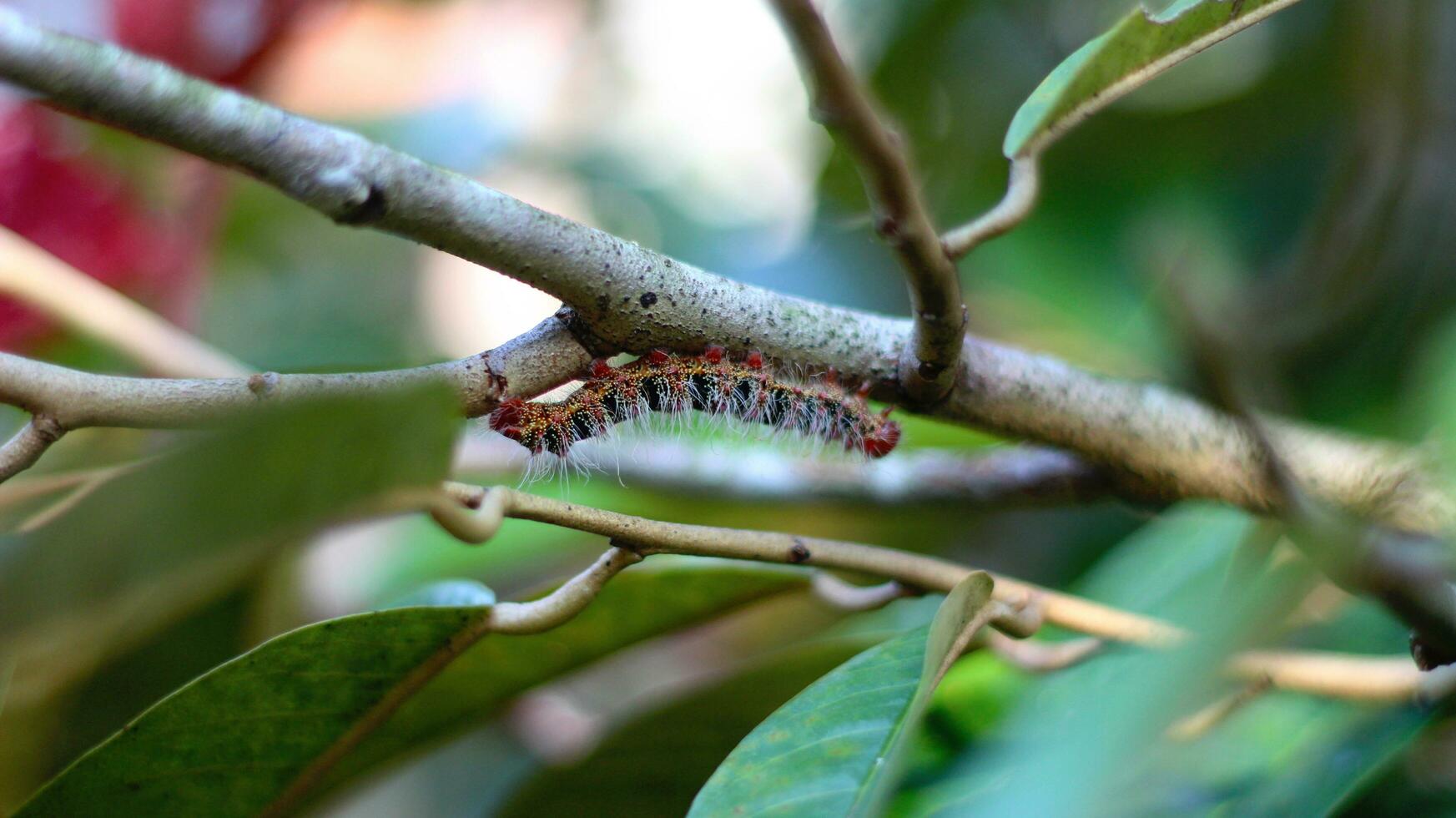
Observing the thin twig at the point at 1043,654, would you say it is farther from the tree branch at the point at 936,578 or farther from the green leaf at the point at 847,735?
the green leaf at the point at 847,735

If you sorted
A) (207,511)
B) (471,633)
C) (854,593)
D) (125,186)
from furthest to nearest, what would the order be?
(125,186) < (854,593) < (471,633) < (207,511)

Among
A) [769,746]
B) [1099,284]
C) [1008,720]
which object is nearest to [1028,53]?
[1099,284]

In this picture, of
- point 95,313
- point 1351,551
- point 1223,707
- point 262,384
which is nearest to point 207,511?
point 262,384

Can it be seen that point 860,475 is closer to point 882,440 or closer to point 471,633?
point 882,440

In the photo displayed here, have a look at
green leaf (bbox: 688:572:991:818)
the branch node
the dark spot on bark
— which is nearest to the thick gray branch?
the branch node

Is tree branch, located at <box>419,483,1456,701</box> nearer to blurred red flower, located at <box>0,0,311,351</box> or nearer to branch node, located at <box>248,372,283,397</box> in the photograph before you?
branch node, located at <box>248,372,283,397</box>

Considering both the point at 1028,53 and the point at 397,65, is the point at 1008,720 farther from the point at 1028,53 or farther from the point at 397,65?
the point at 397,65

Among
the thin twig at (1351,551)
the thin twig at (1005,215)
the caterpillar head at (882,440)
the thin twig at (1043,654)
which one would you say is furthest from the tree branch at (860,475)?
the thin twig at (1005,215)
